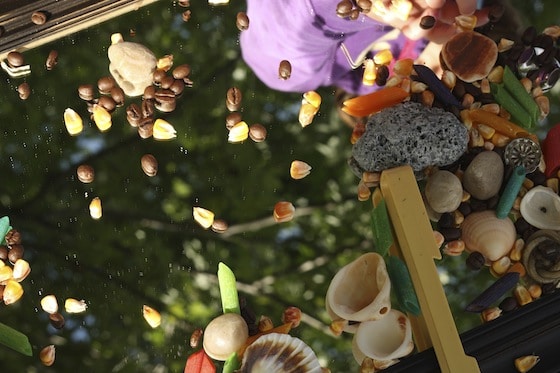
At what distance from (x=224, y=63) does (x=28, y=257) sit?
0.39m

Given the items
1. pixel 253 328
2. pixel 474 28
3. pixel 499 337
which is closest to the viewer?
pixel 499 337

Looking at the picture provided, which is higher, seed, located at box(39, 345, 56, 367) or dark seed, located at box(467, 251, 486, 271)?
dark seed, located at box(467, 251, 486, 271)

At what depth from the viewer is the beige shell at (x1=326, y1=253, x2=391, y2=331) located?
88cm

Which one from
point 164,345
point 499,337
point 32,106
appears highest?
point 32,106

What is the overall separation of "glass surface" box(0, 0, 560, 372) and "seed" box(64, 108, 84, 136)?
1cm

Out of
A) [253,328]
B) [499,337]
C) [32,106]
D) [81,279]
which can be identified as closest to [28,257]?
[81,279]

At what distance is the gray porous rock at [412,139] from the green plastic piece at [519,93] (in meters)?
0.11

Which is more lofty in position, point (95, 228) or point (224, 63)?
point (224, 63)

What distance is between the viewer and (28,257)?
0.96 metres

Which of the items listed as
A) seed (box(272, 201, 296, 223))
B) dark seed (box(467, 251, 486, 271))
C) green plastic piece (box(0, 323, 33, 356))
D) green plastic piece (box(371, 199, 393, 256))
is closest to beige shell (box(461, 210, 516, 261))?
dark seed (box(467, 251, 486, 271))

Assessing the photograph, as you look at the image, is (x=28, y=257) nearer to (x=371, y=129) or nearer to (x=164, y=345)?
(x=164, y=345)

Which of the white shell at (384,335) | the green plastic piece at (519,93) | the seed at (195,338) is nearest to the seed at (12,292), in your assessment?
the seed at (195,338)

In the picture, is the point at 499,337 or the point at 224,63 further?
the point at 224,63

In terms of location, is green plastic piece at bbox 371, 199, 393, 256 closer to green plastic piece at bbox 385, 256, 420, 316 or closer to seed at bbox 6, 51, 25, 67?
green plastic piece at bbox 385, 256, 420, 316
